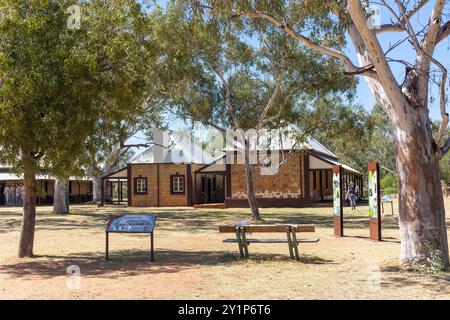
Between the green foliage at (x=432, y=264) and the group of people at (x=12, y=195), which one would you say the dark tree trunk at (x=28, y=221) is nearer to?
the green foliage at (x=432, y=264)

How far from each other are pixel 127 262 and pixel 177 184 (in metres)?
30.4

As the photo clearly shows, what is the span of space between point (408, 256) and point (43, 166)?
755cm

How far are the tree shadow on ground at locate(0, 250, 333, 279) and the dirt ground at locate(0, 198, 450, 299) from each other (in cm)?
2

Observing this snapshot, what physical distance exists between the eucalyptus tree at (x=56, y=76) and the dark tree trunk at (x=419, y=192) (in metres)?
5.86

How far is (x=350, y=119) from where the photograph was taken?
26.9m

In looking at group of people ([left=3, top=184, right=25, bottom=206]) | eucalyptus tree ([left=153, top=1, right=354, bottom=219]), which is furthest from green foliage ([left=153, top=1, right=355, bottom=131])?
group of people ([left=3, top=184, right=25, bottom=206])

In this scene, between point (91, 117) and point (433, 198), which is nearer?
point (433, 198)

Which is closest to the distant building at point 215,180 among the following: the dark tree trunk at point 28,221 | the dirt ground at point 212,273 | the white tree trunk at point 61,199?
the white tree trunk at point 61,199

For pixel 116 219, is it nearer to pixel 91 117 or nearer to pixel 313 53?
pixel 91 117

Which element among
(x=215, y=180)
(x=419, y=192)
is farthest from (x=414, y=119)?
(x=215, y=180)

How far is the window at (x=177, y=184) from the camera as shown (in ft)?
137

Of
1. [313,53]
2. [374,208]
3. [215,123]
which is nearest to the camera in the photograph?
[374,208]

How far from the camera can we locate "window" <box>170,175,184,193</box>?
4188 centimetres

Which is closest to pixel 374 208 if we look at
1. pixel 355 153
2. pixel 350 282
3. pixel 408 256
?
pixel 408 256
